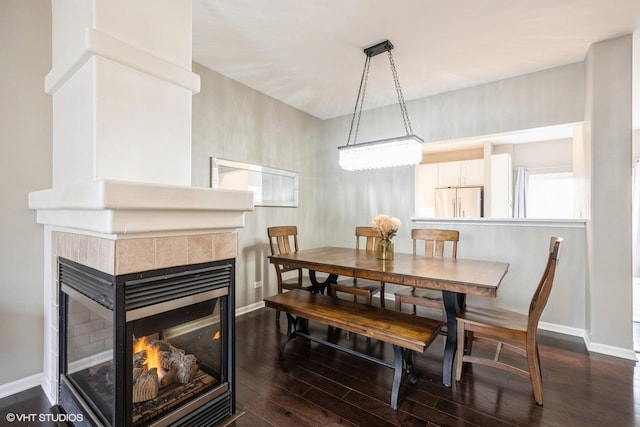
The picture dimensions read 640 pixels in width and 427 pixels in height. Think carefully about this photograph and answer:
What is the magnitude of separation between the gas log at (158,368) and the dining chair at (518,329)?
1.81 metres

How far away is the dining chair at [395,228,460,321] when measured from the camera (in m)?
2.54

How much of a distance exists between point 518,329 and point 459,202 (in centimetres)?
388

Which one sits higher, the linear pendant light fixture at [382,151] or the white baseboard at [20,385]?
the linear pendant light fixture at [382,151]

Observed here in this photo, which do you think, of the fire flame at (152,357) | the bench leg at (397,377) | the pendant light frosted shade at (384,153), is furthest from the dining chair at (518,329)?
the fire flame at (152,357)

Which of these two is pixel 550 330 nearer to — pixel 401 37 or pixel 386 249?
pixel 386 249

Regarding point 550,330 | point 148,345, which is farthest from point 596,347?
point 148,345

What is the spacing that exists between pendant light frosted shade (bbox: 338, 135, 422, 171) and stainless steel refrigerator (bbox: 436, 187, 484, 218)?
10.6ft

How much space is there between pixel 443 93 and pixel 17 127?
4024mm

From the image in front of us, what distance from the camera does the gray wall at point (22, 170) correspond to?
182cm

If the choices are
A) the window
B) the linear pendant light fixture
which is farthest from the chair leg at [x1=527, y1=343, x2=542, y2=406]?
the window

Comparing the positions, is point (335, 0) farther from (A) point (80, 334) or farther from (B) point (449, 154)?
(B) point (449, 154)

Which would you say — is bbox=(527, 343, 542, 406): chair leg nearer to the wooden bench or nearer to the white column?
the wooden bench

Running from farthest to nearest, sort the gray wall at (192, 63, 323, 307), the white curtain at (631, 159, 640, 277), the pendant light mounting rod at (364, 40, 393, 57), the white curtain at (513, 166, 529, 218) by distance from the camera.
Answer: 1. the white curtain at (513, 166, 529, 218)
2. the white curtain at (631, 159, 640, 277)
3. the gray wall at (192, 63, 323, 307)
4. the pendant light mounting rod at (364, 40, 393, 57)

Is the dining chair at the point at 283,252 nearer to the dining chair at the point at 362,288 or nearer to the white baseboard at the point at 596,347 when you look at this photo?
the dining chair at the point at 362,288
